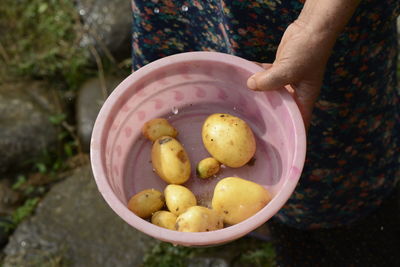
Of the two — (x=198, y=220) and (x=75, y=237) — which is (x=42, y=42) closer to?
(x=75, y=237)

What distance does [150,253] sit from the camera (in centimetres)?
236

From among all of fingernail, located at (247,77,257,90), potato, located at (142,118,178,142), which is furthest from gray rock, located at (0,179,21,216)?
fingernail, located at (247,77,257,90)

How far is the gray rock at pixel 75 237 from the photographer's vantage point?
2377mm

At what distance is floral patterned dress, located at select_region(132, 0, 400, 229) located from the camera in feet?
4.46

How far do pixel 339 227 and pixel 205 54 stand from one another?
118 cm

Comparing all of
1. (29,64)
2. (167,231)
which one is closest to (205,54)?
(167,231)

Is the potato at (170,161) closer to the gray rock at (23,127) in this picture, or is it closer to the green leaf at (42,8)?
the gray rock at (23,127)

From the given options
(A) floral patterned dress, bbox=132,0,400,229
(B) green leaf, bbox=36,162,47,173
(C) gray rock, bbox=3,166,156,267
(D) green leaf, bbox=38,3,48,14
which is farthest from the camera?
(D) green leaf, bbox=38,3,48,14

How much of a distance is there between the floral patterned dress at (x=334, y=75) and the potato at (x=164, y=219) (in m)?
0.52

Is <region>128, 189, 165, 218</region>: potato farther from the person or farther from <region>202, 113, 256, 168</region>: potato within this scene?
the person

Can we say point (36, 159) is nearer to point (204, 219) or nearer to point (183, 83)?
point (183, 83)

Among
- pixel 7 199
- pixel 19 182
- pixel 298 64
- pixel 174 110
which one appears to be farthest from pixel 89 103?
→ pixel 298 64

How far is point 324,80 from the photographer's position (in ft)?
4.81

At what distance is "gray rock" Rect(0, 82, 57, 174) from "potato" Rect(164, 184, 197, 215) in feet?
5.03
